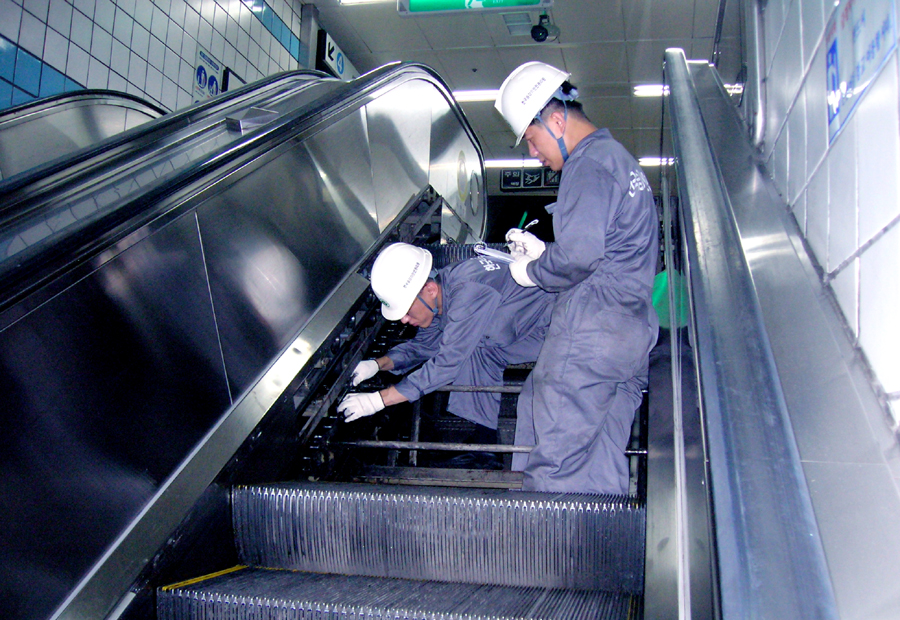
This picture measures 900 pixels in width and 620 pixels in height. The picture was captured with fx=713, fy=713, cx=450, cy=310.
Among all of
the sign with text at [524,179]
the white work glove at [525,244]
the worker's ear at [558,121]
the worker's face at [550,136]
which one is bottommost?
the white work glove at [525,244]

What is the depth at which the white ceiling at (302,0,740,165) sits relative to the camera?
29.0ft

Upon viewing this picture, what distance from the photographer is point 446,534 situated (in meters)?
1.98

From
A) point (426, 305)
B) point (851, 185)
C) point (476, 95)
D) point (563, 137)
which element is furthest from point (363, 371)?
point (476, 95)

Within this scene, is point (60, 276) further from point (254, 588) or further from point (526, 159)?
point (526, 159)

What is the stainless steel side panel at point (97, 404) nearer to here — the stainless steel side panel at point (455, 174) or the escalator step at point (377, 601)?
the escalator step at point (377, 601)

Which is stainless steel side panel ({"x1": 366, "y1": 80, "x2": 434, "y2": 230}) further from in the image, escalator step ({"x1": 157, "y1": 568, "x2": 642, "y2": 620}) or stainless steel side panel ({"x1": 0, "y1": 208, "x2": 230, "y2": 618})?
escalator step ({"x1": 157, "y1": 568, "x2": 642, "y2": 620})

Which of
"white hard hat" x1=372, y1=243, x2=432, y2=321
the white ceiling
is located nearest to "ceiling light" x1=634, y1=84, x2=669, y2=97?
the white ceiling

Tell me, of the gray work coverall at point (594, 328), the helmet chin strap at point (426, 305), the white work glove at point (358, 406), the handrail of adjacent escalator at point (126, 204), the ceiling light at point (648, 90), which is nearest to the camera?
the handrail of adjacent escalator at point (126, 204)

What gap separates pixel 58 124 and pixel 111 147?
2.35 metres

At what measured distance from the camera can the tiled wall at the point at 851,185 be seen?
1.17m

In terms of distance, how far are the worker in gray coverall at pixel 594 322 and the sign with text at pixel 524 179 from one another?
12.4m

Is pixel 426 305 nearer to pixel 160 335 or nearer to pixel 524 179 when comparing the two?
pixel 160 335

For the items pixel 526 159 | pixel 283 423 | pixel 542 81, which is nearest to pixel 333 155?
pixel 542 81

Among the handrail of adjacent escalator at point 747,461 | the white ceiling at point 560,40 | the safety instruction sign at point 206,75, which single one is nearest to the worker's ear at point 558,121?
the handrail of adjacent escalator at point 747,461
